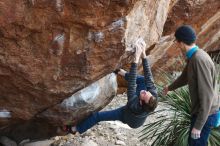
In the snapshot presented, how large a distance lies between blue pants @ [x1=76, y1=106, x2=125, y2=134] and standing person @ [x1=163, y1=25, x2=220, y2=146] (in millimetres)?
1115

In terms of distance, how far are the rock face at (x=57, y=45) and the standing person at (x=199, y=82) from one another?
664 mm

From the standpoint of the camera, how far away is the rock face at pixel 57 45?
4.62m

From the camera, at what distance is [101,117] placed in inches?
234

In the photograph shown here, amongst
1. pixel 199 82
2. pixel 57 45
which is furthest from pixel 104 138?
pixel 199 82

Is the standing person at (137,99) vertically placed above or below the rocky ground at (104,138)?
above

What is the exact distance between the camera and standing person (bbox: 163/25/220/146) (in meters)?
4.63

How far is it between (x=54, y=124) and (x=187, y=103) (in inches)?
73.9

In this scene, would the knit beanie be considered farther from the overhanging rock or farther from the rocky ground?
the rocky ground

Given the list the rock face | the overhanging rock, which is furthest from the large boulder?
the overhanging rock

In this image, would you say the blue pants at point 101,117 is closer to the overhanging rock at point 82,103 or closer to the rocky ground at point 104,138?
the overhanging rock at point 82,103

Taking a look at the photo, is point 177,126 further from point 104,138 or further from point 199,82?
point 199,82

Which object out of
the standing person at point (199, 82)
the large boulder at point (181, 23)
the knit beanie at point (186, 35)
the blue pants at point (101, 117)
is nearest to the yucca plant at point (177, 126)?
the blue pants at point (101, 117)

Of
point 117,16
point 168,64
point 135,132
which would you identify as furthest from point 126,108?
point 168,64

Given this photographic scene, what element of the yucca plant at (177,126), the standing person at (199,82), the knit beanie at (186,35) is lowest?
the yucca plant at (177,126)
